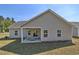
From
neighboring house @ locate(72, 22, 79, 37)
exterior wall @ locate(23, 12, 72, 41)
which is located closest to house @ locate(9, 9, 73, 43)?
exterior wall @ locate(23, 12, 72, 41)

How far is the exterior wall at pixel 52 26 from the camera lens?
22125 millimetres

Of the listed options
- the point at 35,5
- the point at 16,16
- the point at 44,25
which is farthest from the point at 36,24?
the point at 35,5

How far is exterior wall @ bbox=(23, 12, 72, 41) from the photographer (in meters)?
22.1

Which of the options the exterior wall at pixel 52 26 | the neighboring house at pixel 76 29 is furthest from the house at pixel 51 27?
the neighboring house at pixel 76 29

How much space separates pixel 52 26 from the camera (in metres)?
22.2

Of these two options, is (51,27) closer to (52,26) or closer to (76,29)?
(52,26)

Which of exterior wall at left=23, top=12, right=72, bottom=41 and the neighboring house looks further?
exterior wall at left=23, top=12, right=72, bottom=41

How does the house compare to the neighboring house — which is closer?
the neighboring house

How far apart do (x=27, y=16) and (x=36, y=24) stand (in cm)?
212

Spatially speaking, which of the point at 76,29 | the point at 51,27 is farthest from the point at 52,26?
the point at 76,29

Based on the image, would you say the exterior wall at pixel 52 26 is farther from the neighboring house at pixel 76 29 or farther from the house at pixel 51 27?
the neighboring house at pixel 76 29

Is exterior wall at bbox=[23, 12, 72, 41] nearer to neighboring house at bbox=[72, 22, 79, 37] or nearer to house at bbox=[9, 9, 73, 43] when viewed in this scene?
house at bbox=[9, 9, 73, 43]

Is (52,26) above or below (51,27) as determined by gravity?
above
